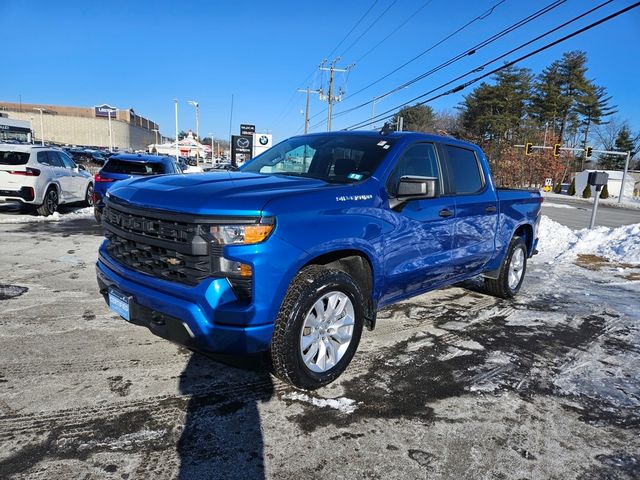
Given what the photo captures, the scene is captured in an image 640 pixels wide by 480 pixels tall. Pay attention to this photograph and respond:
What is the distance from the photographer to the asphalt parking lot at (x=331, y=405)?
2422 millimetres

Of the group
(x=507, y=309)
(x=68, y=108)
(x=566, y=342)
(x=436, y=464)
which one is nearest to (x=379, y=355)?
(x=436, y=464)

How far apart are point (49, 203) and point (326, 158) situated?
9.79 m

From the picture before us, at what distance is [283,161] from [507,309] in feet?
10.8

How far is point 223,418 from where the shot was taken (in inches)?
109

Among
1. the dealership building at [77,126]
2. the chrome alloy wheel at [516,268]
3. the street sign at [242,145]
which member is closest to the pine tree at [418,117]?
the street sign at [242,145]

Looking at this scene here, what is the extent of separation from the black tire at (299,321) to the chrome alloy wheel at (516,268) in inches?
136

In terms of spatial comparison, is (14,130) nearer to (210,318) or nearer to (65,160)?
(65,160)

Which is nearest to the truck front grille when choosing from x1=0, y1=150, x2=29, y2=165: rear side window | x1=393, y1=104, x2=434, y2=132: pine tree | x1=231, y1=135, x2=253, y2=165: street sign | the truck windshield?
the truck windshield

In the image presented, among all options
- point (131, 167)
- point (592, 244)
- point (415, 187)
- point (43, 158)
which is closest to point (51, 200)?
point (43, 158)

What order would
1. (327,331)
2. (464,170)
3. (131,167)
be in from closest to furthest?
(327,331) → (464,170) → (131,167)

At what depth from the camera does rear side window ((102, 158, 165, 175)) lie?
10.2 meters

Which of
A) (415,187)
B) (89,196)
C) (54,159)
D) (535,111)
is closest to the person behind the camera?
(415,187)

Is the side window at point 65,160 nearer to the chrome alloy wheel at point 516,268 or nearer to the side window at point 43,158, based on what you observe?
the side window at point 43,158

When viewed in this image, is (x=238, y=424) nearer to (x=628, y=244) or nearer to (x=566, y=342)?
(x=566, y=342)
